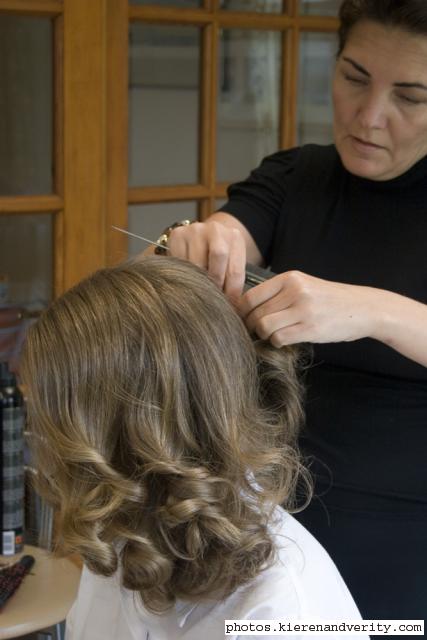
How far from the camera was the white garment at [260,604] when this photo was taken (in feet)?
3.73

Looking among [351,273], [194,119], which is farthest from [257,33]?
[351,273]

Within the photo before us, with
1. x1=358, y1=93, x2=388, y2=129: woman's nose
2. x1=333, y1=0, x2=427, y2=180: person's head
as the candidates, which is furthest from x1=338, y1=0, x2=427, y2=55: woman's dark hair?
x1=358, y1=93, x2=388, y2=129: woman's nose

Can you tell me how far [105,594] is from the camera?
1.34m

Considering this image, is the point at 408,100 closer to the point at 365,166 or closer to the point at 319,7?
the point at 365,166

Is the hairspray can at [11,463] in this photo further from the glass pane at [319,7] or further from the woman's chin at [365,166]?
the glass pane at [319,7]

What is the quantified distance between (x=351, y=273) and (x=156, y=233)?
1.06m

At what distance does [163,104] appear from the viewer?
2.55 m

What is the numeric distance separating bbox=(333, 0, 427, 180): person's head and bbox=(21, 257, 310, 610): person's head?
44cm

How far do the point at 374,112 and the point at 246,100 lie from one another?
1.32 metres

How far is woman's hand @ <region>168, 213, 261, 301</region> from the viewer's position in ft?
4.28

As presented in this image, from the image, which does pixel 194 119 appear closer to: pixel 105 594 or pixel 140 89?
pixel 140 89

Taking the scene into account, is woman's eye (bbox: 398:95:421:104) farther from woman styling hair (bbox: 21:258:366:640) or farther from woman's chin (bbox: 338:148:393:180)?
woman styling hair (bbox: 21:258:366:640)

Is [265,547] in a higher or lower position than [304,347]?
lower

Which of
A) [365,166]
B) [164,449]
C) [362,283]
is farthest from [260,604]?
[365,166]
